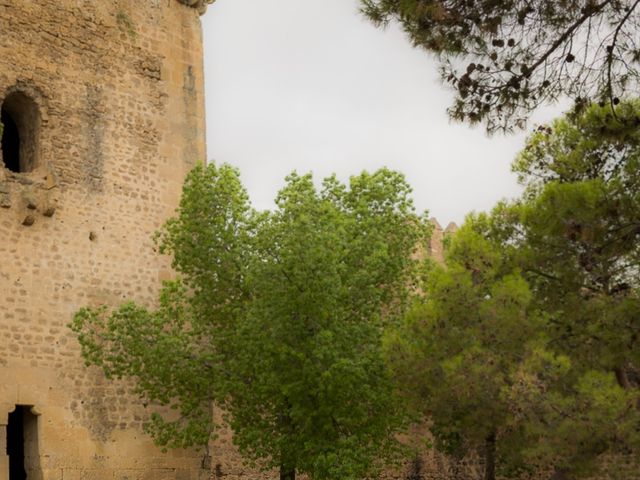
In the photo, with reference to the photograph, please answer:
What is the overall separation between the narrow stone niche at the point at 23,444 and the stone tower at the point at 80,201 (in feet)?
0.08

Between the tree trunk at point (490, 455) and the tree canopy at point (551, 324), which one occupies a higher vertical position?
the tree canopy at point (551, 324)

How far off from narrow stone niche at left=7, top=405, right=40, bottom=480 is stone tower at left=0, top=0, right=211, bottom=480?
0.02 m

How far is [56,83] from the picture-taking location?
53.9ft

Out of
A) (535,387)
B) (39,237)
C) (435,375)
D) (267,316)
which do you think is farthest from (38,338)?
(535,387)

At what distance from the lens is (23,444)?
15961 millimetres

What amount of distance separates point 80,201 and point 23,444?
3288 millimetres

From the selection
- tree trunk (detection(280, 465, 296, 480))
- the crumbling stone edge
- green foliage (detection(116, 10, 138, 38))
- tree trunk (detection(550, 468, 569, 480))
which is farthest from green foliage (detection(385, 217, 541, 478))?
the crumbling stone edge

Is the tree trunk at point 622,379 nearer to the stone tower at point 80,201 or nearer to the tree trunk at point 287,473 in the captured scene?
the tree trunk at point 287,473

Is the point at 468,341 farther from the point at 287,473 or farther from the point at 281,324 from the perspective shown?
the point at 287,473

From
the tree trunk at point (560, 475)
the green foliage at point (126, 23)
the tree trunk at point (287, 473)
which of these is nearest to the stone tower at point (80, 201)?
the green foliage at point (126, 23)

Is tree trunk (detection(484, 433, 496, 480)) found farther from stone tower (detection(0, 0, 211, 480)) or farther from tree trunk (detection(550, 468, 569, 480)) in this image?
stone tower (detection(0, 0, 211, 480))

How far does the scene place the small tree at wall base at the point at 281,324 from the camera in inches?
580

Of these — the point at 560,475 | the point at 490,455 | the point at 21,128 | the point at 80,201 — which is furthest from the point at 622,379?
the point at 21,128

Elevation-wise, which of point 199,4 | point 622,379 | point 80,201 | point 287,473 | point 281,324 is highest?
point 199,4
